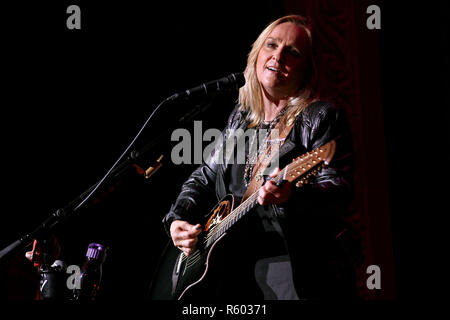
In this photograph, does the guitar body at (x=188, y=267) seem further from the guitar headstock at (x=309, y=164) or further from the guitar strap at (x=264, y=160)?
the guitar headstock at (x=309, y=164)

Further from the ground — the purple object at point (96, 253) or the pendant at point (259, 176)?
the pendant at point (259, 176)

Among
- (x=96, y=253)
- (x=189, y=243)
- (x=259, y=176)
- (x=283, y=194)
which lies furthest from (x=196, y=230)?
(x=283, y=194)

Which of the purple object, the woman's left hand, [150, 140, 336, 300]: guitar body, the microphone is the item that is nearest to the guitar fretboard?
[150, 140, 336, 300]: guitar body

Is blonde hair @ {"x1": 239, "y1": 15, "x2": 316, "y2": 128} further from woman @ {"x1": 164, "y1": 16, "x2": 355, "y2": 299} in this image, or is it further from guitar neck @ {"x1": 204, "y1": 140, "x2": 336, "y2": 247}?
guitar neck @ {"x1": 204, "y1": 140, "x2": 336, "y2": 247}

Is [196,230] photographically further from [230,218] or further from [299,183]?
[299,183]

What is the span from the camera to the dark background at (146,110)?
2617 millimetres

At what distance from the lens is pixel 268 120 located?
7.43 ft

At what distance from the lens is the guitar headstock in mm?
1610

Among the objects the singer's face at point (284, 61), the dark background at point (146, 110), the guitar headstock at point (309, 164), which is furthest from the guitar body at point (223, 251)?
the dark background at point (146, 110)

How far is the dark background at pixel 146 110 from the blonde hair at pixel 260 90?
0.45m

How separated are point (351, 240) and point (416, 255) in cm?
99

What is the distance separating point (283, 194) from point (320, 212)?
19 cm

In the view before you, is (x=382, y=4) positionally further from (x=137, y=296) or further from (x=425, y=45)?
(x=137, y=296)
